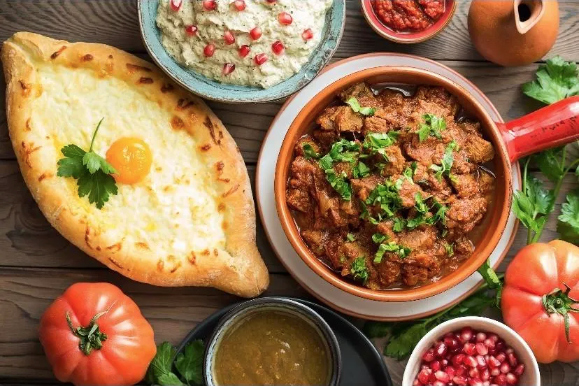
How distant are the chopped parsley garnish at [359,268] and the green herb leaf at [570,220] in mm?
1308

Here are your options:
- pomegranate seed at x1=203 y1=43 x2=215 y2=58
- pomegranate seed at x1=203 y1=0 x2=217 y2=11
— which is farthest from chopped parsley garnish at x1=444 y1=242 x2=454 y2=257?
pomegranate seed at x1=203 y1=0 x2=217 y2=11

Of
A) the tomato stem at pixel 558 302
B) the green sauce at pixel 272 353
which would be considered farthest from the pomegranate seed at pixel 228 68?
the tomato stem at pixel 558 302

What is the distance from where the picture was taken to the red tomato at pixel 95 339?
399 cm

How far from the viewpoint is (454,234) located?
153 inches

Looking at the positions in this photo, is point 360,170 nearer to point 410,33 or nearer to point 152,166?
point 410,33

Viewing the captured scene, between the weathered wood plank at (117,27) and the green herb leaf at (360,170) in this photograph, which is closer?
the green herb leaf at (360,170)

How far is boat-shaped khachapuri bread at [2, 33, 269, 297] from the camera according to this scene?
13.3ft

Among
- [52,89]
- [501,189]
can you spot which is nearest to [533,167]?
[501,189]

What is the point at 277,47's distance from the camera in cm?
402

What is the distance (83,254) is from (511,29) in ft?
9.31

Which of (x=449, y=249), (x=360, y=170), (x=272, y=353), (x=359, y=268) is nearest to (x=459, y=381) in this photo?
(x=449, y=249)

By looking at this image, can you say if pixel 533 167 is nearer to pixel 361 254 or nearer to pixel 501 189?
pixel 501 189

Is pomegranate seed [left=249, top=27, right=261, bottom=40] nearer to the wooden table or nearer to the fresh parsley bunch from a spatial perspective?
the wooden table

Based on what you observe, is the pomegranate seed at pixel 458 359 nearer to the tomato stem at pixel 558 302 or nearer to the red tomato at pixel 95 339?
the tomato stem at pixel 558 302
